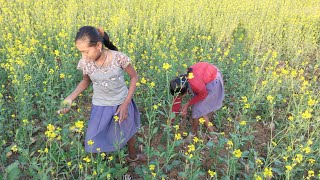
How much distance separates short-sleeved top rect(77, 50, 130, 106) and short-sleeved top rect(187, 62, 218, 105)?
65 cm

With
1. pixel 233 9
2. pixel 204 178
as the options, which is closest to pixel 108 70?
pixel 204 178

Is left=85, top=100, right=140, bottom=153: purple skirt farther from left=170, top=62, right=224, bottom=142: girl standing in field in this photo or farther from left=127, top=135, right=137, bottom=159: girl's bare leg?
left=170, top=62, right=224, bottom=142: girl standing in field

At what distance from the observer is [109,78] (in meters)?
2.35

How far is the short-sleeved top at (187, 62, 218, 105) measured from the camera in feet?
9.09

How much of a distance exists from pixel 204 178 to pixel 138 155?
2.09 feet

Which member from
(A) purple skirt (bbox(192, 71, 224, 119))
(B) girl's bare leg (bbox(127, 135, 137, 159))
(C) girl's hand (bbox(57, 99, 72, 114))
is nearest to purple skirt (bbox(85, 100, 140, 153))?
(B) girl's bare leg (bbox(127, 135, 137, 159))

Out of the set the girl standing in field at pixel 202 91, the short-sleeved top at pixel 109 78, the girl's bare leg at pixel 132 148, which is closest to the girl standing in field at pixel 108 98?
the short-sleeved top at pixel 109 78

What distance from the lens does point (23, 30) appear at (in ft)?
13.6

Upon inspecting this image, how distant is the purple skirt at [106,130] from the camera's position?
7.77ft

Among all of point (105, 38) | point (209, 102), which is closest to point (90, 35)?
point (105, 38)

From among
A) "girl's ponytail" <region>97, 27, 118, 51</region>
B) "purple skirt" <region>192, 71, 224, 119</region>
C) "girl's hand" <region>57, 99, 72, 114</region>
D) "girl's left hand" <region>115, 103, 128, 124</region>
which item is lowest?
"purple skirt" <region>192, 71, 224, 119</region>

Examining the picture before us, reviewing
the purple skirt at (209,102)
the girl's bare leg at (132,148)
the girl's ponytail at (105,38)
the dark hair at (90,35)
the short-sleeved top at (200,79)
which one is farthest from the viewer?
the purple skirt at (209,102)

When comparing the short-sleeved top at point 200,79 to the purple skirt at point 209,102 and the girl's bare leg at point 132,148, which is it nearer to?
the purple skirt at point 209,102

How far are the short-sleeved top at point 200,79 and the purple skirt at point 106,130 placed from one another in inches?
26.8
